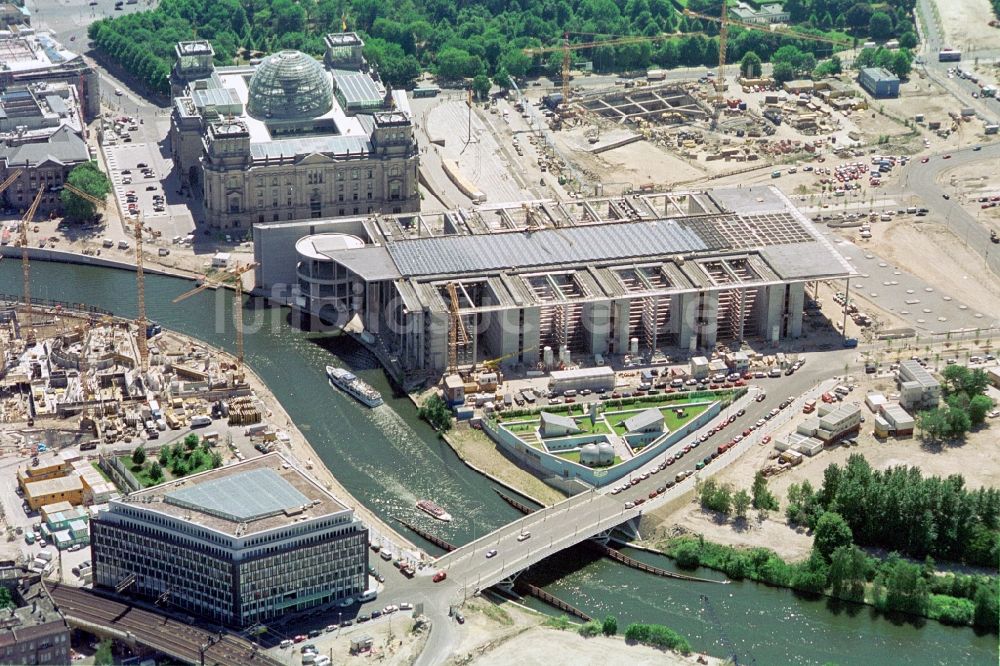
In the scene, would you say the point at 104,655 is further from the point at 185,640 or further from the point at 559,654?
the point at 559,654

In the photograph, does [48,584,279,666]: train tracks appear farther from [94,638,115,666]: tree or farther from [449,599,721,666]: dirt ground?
[449,599,721,666]: dirt ground

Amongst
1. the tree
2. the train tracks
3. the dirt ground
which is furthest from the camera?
the dirt ground

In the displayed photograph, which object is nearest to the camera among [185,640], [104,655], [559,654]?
[104,655]

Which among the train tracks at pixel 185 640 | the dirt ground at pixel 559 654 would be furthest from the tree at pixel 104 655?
the dirt ground at pixel 559 654

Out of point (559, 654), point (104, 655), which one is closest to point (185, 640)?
point (104, 655)

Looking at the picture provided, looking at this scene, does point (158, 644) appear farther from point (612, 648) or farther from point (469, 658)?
point (612, 648)

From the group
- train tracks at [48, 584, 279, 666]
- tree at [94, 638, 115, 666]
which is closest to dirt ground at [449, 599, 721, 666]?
train tracks at [48, 584, 279, 666]

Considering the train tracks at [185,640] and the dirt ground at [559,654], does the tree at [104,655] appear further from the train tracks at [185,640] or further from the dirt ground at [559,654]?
the dirt ground at [559,654]

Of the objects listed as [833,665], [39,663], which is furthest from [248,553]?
[833,665]
